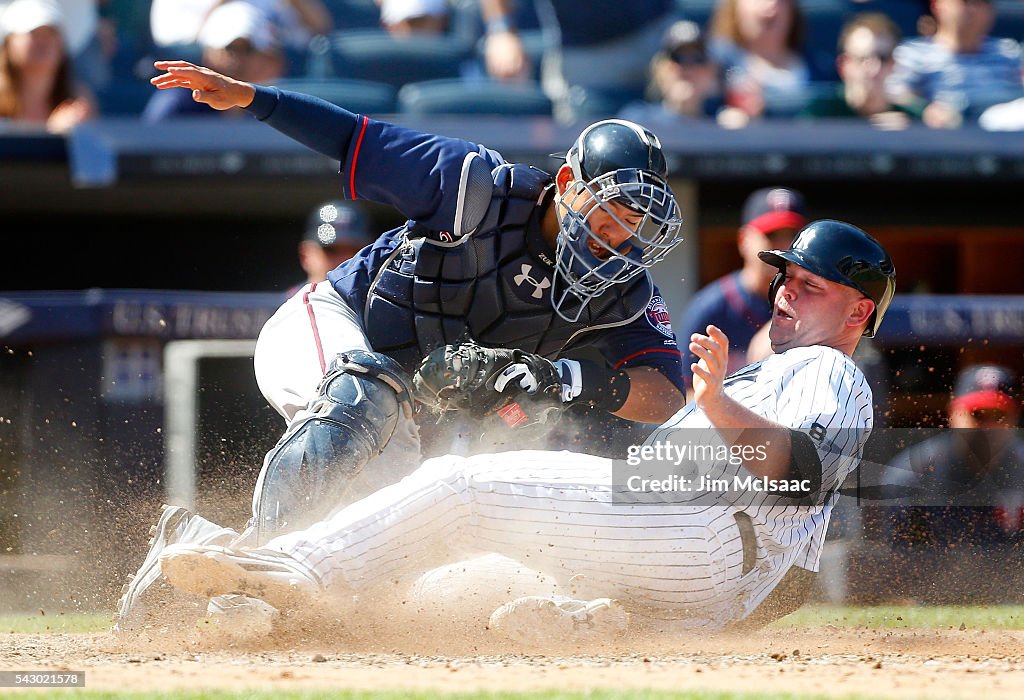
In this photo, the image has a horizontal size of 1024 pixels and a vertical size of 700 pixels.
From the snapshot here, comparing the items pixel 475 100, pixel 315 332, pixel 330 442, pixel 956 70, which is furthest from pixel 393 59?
pixel 330 442

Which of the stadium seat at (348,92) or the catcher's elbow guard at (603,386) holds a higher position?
the stadium seat at (348,92)

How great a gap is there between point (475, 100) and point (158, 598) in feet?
14.0

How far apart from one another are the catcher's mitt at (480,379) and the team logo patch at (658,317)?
0.62m

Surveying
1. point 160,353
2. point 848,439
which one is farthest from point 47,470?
point 848,439

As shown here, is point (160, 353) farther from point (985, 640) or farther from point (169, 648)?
point (985, 640)

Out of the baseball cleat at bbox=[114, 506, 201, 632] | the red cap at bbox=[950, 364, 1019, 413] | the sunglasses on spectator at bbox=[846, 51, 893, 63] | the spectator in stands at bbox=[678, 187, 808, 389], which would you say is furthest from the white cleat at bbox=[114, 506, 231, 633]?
the sunglasses on spectator at bbox=[846, 51, 893, 63]

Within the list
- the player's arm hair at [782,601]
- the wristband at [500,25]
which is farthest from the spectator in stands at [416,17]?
the player's arm hair at [782,601]

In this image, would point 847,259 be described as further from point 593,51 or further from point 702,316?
point 593,51

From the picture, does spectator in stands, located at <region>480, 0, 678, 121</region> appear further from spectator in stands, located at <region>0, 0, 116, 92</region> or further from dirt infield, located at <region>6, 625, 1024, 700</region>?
dirt infield, located at <region>6, 625, 1024, 700</region>

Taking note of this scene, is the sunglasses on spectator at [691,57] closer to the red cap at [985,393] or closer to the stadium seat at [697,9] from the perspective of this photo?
the stadium seat at [697,9]

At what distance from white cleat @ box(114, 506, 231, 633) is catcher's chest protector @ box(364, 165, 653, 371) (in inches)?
35.5

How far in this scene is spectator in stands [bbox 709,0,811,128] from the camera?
7.55m

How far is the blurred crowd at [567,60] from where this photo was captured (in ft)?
23.6

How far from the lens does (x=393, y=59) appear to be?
305 inches
